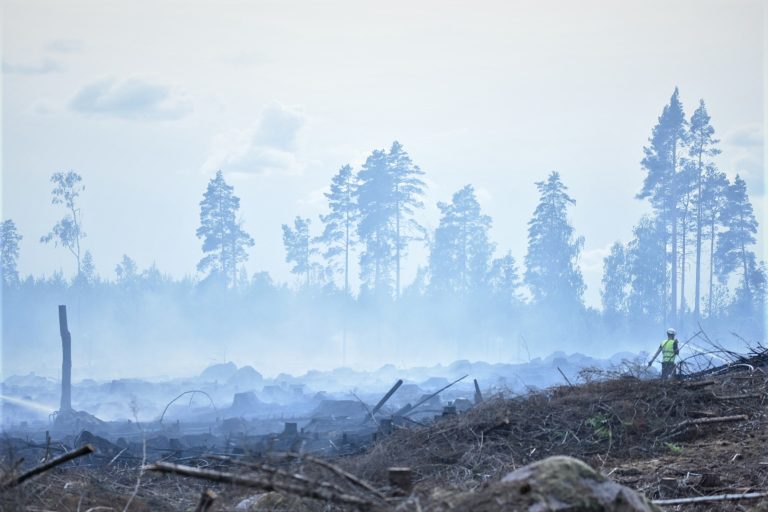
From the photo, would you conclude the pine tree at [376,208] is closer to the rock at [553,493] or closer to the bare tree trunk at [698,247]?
the bare tree trunk at [698,247]

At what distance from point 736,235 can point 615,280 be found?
10.6 m

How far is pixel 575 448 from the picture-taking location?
10812 millimetres

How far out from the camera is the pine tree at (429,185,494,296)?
65188 mm

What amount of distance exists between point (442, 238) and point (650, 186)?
15930 mm

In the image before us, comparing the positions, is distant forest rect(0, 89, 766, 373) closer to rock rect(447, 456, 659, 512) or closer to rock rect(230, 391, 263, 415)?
rock rect(230, 391, 263, 415)

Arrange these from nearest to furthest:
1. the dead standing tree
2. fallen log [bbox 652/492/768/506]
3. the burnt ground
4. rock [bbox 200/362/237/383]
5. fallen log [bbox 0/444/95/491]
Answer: fallen log [bbox 0/444/95/491], fallen log [bbox 652/492/768/506], the burnt ground, the dead standing tree, rock [bbox 200/362/237/383]

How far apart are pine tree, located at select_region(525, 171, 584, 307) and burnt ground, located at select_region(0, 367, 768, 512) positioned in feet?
163

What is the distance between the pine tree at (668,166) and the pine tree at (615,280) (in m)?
9.65

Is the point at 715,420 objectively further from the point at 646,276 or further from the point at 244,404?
the point at 646,276

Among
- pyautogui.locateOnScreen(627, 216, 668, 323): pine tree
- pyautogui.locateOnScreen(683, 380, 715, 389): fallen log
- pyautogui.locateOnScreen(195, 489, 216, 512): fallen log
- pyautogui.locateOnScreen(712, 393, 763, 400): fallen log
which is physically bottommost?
pyautogui.locateOnScreen(195, 489, 216, 512): fallen log

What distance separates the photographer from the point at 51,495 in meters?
8.54

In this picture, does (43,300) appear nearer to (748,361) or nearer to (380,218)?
(380,218)

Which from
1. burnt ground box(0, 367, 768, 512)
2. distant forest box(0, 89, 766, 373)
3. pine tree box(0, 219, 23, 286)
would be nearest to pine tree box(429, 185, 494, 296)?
distant forest box(0, 89, 766, 373)

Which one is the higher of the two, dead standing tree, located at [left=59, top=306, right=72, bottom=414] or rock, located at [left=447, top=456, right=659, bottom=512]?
rock, located at [left=447, top=456, right=659, bottom=512]
